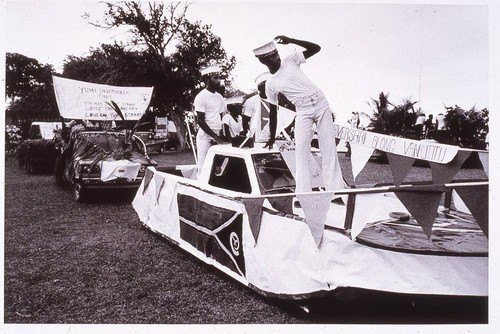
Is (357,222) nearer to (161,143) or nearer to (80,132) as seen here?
(80,132)

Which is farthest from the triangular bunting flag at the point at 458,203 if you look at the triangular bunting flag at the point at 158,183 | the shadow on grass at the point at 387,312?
the triangular bunting flag at the point at 158,183

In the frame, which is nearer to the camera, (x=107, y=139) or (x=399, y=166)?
(x=399, y=166)

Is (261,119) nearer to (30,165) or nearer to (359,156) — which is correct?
(359,156)

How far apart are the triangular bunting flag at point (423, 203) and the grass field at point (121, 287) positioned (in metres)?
0.53

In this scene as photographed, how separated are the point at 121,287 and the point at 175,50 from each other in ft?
18.9

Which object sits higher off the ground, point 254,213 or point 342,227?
point 254,213

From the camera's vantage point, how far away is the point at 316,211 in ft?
8.98

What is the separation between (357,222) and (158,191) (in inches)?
112

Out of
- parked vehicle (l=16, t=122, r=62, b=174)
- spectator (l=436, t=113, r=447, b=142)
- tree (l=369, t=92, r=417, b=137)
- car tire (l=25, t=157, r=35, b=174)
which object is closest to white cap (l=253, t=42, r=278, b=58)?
spectator (l=436, t=113, r=447, b=142)

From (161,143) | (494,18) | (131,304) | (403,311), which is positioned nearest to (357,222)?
(403,311)

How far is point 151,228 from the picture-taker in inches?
208

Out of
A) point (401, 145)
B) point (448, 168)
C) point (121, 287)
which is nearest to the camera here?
point (448, 168)

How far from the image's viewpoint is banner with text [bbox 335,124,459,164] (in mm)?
2746

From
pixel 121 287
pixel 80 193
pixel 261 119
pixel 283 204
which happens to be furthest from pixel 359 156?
pixel 80 193
